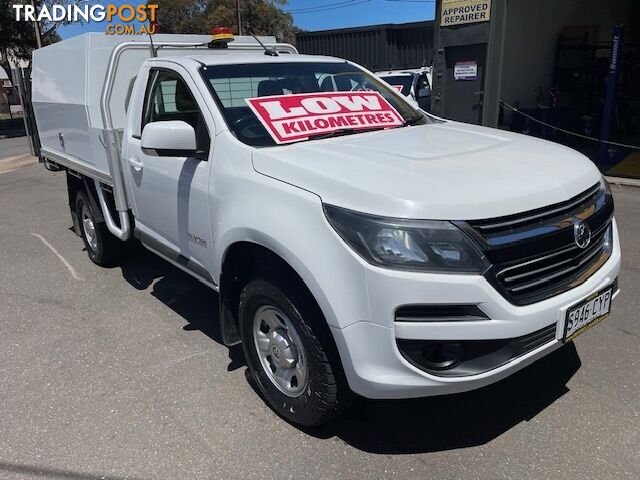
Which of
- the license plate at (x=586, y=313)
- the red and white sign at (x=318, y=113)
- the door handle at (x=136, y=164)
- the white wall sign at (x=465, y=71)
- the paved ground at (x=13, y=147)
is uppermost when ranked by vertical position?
the white wall sign at (x=465, y=71)

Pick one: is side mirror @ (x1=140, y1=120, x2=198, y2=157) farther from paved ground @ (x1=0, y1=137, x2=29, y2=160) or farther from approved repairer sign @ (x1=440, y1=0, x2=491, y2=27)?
paved ground @ (x1=0, y1=137, x2=29, y2=160)

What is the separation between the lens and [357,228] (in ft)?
7.18

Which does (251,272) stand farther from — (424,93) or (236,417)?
(424,93)

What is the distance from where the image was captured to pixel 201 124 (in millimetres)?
3260

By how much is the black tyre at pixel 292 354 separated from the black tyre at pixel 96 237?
2.79 m

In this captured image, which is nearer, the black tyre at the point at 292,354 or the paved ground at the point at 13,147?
the black tyre at the point at 292,354

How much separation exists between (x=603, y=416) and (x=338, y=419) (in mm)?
1372

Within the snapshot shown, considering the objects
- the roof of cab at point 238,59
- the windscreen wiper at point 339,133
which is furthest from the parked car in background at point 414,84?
the windscreen wiper at point 339,133

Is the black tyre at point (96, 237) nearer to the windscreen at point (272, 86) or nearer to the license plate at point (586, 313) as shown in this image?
the windscreen at point (272, 86)

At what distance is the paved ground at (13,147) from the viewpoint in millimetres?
16688

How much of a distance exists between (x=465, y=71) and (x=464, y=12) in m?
1.04

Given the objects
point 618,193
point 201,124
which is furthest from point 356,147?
point 618,193

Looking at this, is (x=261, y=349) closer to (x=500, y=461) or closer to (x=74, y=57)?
(x=500, y=461)

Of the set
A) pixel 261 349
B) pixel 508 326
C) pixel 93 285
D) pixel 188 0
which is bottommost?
pixel 93 285
